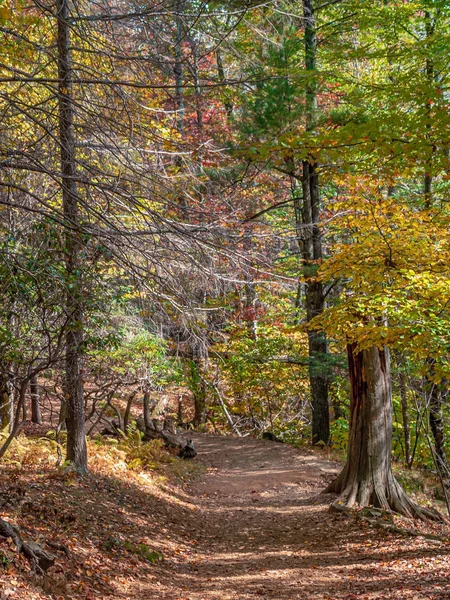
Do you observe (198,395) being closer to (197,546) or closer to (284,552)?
(197,546)

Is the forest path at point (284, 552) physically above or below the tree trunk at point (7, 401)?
below

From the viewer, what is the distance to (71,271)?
647 centimetres

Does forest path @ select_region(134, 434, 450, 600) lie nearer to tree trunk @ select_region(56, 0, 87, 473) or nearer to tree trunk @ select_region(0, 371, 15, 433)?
tree trunk @ select_region(56, 0, 87, 473)

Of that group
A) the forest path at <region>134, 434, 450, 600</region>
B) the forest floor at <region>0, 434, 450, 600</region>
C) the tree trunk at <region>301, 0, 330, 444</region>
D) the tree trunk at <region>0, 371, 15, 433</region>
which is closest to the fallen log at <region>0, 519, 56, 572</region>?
the forest floor at <region>0, 434, 450, 600</region>

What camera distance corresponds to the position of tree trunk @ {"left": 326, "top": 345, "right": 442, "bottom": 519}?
349 inches

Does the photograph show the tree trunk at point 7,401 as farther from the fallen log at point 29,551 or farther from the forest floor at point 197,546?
the fallen log at point 29,551

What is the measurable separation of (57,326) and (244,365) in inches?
396

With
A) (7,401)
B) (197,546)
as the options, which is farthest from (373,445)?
(7,401)

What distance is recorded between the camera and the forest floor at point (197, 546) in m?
5.51

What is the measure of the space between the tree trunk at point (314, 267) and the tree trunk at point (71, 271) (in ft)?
20.8

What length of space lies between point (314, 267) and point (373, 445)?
4866mm

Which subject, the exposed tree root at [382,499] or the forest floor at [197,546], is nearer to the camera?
the forest floor at [197,546]

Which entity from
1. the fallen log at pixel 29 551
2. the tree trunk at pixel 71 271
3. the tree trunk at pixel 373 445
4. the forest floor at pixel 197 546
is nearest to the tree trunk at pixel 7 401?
the tree trunk at pixel 71 271

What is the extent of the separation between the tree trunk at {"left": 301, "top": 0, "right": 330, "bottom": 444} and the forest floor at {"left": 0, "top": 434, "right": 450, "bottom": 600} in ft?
14.1
